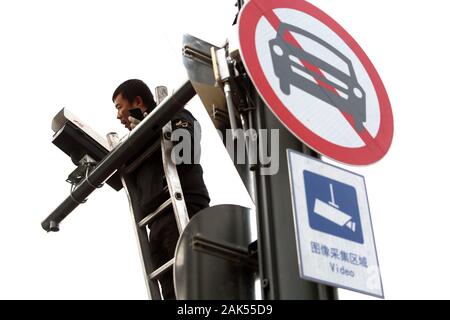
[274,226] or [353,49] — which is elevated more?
[353,49]

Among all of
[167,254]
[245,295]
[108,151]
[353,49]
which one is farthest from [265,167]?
[108,151]

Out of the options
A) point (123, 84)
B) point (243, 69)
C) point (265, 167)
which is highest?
point (123, 84)

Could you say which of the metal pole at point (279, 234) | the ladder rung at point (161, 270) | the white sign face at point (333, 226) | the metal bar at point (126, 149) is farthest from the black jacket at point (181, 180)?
the white sign face at point (333, 226)

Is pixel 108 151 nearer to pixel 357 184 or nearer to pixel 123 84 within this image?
pixel 123 84

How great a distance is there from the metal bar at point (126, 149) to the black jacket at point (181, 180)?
12 cm

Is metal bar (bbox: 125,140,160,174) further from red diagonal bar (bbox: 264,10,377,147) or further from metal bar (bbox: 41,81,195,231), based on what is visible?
red diagonal bar (bbox: 264,10,377,147)

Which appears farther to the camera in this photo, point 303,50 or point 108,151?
point 108,151

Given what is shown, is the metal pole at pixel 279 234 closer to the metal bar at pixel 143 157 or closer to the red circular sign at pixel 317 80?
the red circular sign at pixel 317 80

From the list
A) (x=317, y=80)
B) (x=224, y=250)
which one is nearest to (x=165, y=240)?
(x=224, y=250)

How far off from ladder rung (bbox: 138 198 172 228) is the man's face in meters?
0.66

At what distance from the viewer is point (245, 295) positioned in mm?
2859

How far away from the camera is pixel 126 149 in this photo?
3.90 meters

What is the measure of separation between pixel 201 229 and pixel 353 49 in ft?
3.53

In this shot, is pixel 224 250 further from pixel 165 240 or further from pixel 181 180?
pixel 181 180
